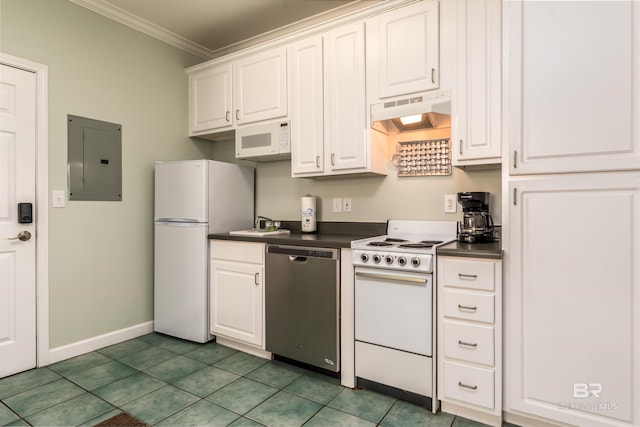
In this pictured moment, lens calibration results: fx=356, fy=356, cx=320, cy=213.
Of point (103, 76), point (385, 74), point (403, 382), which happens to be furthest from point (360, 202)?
point (103, 76)

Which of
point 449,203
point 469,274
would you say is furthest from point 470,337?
point 449,203

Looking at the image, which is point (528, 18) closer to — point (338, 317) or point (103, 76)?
point (338, 317)

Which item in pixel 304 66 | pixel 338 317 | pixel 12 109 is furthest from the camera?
pixel 304 66

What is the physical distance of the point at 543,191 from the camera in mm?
1727

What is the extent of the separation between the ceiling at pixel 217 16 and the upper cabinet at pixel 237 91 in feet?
1.03

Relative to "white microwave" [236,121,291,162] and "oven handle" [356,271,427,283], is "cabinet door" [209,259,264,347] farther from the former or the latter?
"white microwave" [236,121,291,162]

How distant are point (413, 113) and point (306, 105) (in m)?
0.89

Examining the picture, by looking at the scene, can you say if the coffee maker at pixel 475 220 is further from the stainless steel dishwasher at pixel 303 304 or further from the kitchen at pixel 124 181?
the stainless steel dishwasher at pixel 303 304

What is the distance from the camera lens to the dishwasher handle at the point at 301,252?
2.29m

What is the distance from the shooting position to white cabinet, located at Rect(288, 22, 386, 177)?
2570 mm

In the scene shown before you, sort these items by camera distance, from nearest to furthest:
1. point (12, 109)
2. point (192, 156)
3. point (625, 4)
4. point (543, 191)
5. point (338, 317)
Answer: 1. point (625, 4)
2. point (543, 191)
3. point (338, 317)
4. point (12, 109)
5. point (192, 156)

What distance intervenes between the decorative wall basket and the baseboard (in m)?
2.61

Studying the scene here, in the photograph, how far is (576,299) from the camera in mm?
1660

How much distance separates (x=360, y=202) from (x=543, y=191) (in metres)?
1.44
